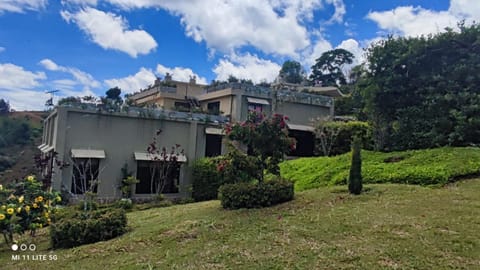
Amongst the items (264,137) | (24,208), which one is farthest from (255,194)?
(24,208)

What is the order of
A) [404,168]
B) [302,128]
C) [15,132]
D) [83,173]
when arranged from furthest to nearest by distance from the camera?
[15,132] → [302,128] → [83,173] → [404,168]

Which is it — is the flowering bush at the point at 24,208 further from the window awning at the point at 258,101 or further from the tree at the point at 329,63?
the tree at the point at 329,63

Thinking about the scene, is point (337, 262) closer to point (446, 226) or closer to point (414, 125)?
point (446, 226)

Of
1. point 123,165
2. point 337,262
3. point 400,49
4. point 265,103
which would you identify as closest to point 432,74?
point 400,49

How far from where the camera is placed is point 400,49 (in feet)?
65.3

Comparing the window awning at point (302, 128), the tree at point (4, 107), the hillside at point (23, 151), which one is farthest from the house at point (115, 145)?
the tree at point (4, 107)

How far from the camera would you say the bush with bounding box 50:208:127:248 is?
10242mm

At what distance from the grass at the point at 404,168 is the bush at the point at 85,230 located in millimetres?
8557

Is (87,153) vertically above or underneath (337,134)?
underneath

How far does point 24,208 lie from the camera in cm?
1049

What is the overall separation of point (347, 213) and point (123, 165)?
1539 centimetres

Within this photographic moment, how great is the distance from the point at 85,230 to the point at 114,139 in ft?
40.1

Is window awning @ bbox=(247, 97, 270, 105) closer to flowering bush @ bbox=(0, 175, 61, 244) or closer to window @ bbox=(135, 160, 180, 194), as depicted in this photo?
window @ bbox=(135, 160, 180, 194)

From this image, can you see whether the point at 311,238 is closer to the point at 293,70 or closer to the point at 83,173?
the point at 83,173
